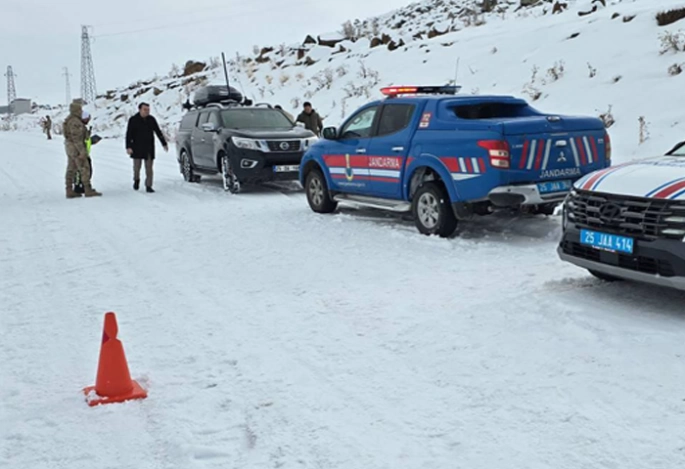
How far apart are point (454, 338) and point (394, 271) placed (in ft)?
7.11

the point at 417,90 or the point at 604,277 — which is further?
the point at 417,90

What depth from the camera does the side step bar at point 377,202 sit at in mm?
9719

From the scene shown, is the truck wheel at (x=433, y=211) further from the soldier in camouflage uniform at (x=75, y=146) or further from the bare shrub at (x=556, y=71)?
the bare shrub at (x=556, y=71)

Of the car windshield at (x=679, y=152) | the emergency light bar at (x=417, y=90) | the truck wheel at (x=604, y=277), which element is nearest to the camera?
the truck wheel at (x=604, y=277)

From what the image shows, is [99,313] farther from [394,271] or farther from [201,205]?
[201,205]

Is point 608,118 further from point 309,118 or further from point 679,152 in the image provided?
point 679,152

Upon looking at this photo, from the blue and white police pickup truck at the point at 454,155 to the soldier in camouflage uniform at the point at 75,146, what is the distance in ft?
17.9

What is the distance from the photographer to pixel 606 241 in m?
5.87

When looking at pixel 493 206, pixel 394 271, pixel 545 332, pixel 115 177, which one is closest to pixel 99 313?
pixel 394 271

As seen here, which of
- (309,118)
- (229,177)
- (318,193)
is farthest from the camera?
(309,118)

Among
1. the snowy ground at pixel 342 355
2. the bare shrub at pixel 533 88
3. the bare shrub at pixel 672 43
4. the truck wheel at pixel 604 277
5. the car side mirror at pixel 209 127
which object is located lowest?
the snowy ground at pixel 342 355

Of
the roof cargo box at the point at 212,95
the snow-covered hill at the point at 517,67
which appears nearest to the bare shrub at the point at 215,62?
the snow-covered hill at the point at 517,67

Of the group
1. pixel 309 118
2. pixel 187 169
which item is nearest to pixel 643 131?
pixel 309 118

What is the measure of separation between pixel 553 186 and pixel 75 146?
9246mm
